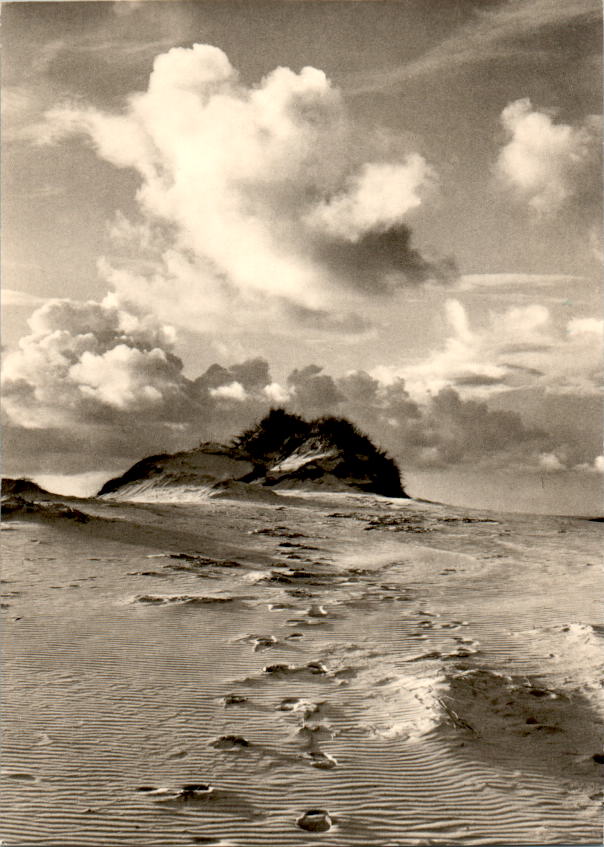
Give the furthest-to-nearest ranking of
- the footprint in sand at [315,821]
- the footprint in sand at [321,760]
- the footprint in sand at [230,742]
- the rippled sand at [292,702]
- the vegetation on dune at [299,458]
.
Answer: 1. the vegetation on dune at [299,458]
2. the footprint in sand at [230,742]
3. the footprint in sand at [321,760]
4. the rippled sand at [292,702]
5. the footprint in sand at [315,821]

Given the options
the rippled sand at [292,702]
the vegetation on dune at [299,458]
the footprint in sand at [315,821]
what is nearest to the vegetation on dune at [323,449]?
the vegetation on dune at [299,458]

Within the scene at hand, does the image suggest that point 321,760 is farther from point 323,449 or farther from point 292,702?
point 323,449

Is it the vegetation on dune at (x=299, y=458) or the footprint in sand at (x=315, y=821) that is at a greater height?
the vegetation on dune at (x=299, y=458)

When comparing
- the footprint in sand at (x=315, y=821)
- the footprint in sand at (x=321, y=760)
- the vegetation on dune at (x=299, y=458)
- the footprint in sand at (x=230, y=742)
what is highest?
the vegetation on dune at (x=299, y=458)

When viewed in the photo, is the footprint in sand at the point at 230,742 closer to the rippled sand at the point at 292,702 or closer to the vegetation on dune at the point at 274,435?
the rippled sand at the point at 292,702

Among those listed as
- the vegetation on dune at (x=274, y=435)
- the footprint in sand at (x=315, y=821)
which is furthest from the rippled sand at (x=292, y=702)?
the vegetation on dune at (x=274, y=435)

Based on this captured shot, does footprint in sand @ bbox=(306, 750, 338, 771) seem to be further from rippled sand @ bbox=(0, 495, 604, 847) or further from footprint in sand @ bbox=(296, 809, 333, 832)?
footprint in sand @ bbox=(296, 809, 333, 832)

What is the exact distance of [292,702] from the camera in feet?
20.9

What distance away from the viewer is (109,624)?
8383mm

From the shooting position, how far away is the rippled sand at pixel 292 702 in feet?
15.1

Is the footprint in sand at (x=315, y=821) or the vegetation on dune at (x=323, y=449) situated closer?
the footprint in sand at (x=315, y=821)

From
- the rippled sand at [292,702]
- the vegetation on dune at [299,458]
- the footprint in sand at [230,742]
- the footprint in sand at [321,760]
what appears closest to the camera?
the rippled sand at [292,702]

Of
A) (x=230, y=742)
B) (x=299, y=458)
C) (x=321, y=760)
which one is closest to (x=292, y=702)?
(x=230, y=742)

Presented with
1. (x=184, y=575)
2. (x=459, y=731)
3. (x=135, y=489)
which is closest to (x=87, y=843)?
(x=459, y=731)
